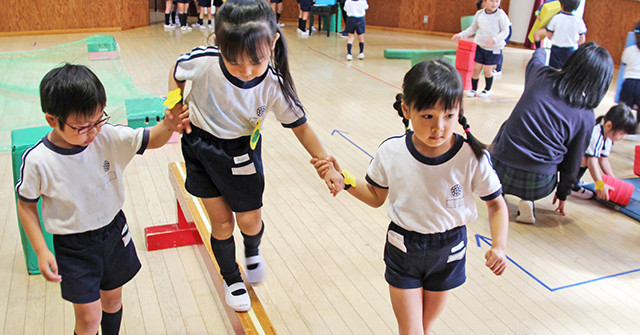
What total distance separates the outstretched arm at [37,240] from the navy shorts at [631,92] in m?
4.61

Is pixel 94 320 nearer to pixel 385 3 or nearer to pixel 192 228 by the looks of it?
pixel 192 228

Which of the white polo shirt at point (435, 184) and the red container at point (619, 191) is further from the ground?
the white polo shirt at point (435, 184)

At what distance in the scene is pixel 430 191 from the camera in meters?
1.58

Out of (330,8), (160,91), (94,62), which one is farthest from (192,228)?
(330,8)

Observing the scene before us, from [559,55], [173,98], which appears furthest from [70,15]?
[173,98]

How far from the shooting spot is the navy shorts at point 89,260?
1.63m

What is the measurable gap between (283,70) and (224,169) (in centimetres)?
39

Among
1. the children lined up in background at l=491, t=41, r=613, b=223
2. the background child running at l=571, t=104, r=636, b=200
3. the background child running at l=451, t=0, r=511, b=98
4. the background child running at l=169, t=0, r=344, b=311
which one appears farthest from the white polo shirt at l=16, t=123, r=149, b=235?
the background child running at l=451, t=0, r=511, b=98

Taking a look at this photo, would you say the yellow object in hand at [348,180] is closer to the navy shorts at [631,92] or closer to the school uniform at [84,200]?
the school uniform at [84,200]

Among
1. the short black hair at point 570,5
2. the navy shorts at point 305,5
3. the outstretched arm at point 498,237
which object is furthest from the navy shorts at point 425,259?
the navy shorts at point 305,5

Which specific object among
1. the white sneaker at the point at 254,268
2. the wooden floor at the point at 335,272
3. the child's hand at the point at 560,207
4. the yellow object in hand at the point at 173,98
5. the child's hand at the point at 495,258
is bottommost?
the wooden floor at the point at 335,272

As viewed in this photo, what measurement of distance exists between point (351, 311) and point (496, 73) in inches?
224

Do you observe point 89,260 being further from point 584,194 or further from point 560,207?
point 584,194

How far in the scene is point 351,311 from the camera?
241cm
